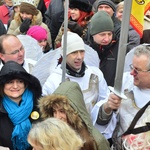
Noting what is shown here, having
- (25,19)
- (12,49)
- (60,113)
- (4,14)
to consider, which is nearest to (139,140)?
(60,113)

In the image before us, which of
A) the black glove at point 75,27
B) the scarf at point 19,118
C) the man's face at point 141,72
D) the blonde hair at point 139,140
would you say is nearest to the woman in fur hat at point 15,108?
the scarf at point 19,118

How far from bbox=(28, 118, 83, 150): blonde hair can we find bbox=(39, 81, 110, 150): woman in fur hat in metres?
0.21

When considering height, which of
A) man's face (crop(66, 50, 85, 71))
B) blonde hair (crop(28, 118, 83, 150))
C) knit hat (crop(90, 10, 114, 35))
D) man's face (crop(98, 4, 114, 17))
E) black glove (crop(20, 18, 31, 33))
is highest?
man's face (crop(98, 4, 114, 17))

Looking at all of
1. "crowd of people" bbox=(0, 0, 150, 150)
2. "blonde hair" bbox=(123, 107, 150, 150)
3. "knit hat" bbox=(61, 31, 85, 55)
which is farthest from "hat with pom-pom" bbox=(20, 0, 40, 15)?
"blonde hair" bbox=(123, 107, 150, 150)

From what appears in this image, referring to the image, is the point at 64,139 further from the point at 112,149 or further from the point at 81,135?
the point at 112,149

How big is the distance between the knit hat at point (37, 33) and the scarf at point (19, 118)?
6.40 feet

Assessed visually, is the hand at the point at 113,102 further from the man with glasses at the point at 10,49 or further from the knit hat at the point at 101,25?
the knit hat at the point at 101,25

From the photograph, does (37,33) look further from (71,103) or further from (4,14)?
(71,103)

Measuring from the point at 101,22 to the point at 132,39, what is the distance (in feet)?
2.27

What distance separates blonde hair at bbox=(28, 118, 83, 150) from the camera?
84.0 inches

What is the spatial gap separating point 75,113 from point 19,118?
598 mm

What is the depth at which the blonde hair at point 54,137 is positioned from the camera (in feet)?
7.00

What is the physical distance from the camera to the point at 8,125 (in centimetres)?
288

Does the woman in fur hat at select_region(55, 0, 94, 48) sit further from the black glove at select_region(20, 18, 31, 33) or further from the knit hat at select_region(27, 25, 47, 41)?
the black glove at select_region(20, 18, 31, 33)
